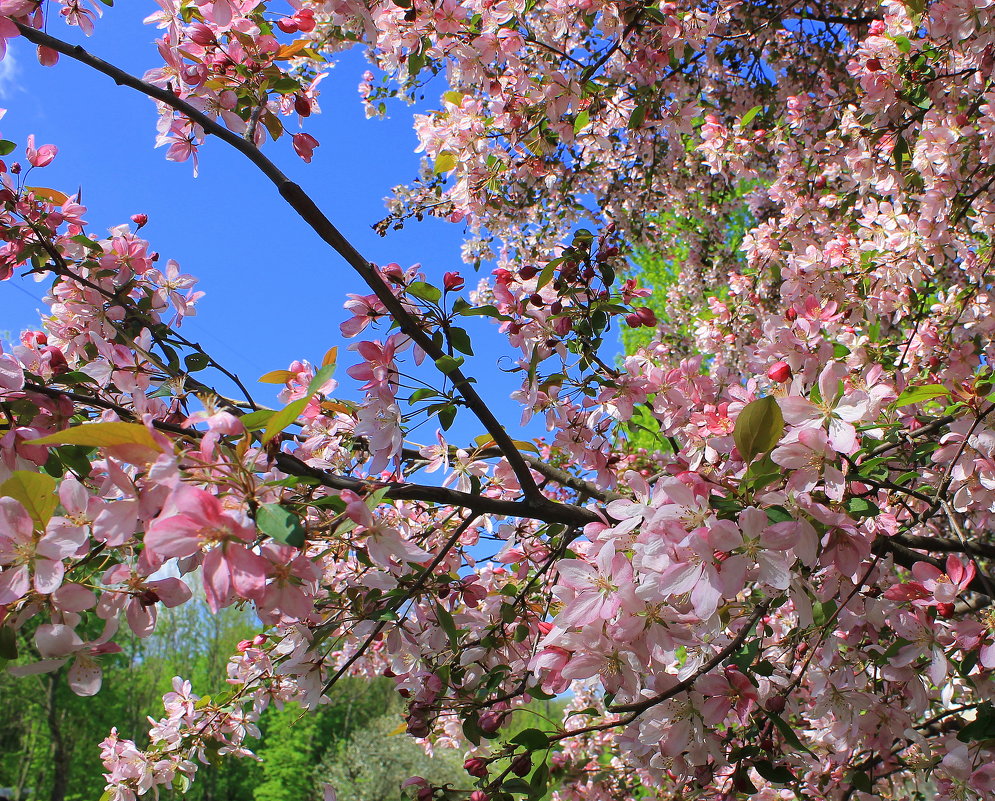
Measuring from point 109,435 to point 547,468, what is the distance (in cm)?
121

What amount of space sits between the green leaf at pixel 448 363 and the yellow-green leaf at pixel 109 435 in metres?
0.59

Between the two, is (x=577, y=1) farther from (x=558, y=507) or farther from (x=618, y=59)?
(x=558, y=507)

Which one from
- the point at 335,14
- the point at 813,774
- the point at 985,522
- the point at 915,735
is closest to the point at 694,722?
the point at 915,735

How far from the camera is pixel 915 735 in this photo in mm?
1619

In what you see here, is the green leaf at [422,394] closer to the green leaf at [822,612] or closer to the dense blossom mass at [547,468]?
the dense blossom mass at [547,468]

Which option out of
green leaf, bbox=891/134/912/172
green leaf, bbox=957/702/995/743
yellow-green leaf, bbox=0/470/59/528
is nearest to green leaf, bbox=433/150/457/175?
green leaf, bbox=891/134/912/172

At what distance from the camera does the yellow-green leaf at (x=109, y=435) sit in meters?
0.72

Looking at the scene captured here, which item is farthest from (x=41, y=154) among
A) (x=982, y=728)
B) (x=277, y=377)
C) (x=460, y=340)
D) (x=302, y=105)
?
(x=982, y=728)

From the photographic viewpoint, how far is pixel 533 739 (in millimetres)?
1238

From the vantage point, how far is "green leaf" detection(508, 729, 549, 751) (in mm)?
1228

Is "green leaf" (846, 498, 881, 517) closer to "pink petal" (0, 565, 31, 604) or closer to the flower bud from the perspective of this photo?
the flower bud

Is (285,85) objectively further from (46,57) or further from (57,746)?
(57,746)

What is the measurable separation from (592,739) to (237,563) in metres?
4.49

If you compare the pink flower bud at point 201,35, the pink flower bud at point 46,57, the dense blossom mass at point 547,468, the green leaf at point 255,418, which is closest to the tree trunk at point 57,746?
the dense blossom mass at point 547,468
